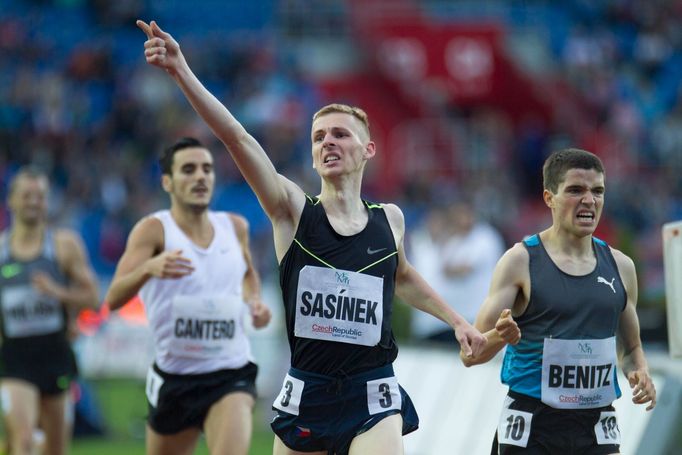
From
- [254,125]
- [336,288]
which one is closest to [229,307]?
[336,288]

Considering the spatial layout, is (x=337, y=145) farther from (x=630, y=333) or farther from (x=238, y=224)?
(x=238, y=224)

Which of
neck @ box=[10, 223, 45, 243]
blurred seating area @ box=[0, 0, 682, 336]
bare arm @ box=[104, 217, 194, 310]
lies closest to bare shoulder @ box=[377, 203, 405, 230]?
bare arm @ box=[104, 217, 194, 310]

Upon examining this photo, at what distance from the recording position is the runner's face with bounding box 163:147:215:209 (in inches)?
328

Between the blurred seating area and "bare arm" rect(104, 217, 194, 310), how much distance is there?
12215 millimetres

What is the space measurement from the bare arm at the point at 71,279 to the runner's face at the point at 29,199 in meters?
0.24

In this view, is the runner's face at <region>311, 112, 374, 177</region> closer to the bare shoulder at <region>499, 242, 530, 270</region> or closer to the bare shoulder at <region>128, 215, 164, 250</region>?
the bare shoulder at <region>499, 242, 530, 270</region>

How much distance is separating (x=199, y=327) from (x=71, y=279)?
7.78ft

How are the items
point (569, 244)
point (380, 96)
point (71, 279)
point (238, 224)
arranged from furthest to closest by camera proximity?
1. point (380, 96)
2. point (71, 279)
3. point (238, 224)
4. point (569, 244)

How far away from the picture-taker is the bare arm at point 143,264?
24.3ft

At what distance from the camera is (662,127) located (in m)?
25.3

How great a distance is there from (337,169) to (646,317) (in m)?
10.3

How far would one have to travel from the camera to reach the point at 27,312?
9953mm

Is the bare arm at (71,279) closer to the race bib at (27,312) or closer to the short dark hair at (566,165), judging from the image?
the race bib at (27,312)

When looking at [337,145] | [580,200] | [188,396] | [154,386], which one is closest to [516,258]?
[580,200]
